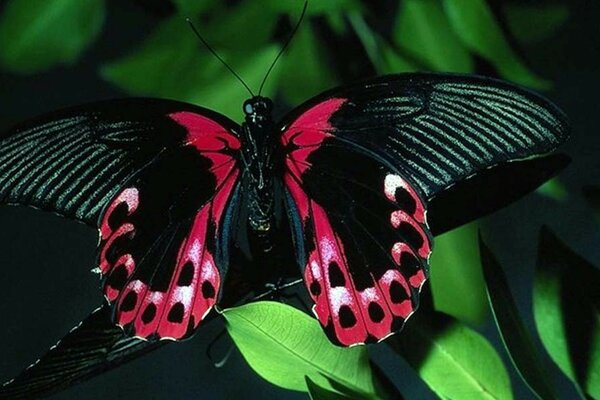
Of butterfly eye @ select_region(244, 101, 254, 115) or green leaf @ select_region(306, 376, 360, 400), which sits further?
butterfly eye @ select_region(244, 101, 254, 115)

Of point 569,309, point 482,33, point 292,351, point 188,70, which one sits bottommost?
point 569,309

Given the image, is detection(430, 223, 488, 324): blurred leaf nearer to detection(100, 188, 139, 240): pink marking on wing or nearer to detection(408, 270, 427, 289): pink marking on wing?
detection(408, 270, 427, 289): pink marking on wing

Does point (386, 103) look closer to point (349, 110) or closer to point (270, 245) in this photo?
point (349, 110)

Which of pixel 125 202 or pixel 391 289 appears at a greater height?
pixel 125 202

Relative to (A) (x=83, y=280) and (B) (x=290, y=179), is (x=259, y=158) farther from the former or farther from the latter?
(A) (x=83, y=280)

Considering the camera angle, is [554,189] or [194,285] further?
[554,189]

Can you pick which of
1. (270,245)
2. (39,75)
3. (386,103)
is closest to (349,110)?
(386,103)

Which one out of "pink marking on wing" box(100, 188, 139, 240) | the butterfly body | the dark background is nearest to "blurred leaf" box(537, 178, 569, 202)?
the dark background

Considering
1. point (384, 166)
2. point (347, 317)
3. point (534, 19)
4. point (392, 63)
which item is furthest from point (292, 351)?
point (534, 19)

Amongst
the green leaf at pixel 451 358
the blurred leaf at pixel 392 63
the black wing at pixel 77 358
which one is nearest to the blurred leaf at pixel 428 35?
the blurred leaf at pixel 392 63
